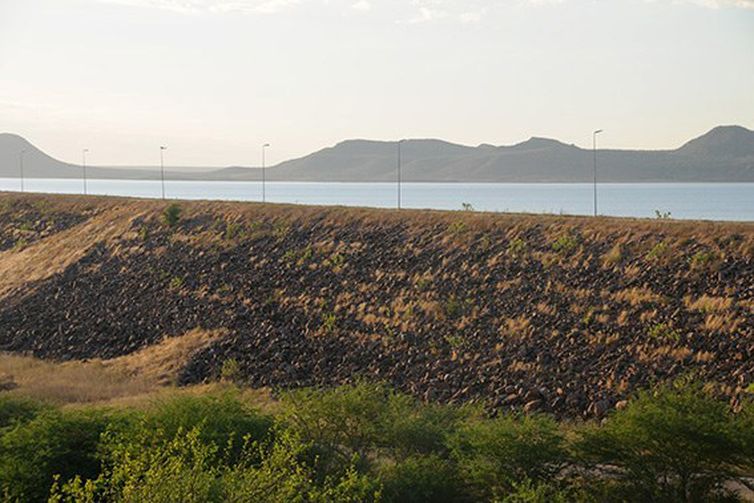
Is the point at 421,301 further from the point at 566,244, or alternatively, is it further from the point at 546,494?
the point at 546,494

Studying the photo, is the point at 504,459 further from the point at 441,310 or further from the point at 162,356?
the point at 162,356

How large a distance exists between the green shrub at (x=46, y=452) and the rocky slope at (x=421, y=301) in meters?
14.4

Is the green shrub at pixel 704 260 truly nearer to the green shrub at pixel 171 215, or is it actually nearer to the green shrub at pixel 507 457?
the green shrub at pixel 507 457

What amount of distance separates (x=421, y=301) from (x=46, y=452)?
22392 millimetres

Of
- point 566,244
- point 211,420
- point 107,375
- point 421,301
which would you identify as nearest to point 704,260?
point 566,244

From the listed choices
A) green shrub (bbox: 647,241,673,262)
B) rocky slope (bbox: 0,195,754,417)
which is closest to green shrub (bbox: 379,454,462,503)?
rocky slope (bbox: 0,195,754,417)

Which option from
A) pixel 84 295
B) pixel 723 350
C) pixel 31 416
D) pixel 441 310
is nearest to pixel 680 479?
pixel 723 350

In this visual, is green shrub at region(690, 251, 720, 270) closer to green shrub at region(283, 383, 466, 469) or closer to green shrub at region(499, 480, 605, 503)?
green shrub at region(283, 383, 466, 469)

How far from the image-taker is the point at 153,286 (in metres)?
54.8

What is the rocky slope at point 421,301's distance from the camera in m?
34.2

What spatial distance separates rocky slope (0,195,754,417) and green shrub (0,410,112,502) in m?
14.4

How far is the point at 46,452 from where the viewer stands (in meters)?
22.5

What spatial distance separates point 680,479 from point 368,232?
104 feet

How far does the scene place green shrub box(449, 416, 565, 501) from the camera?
2144 cm
